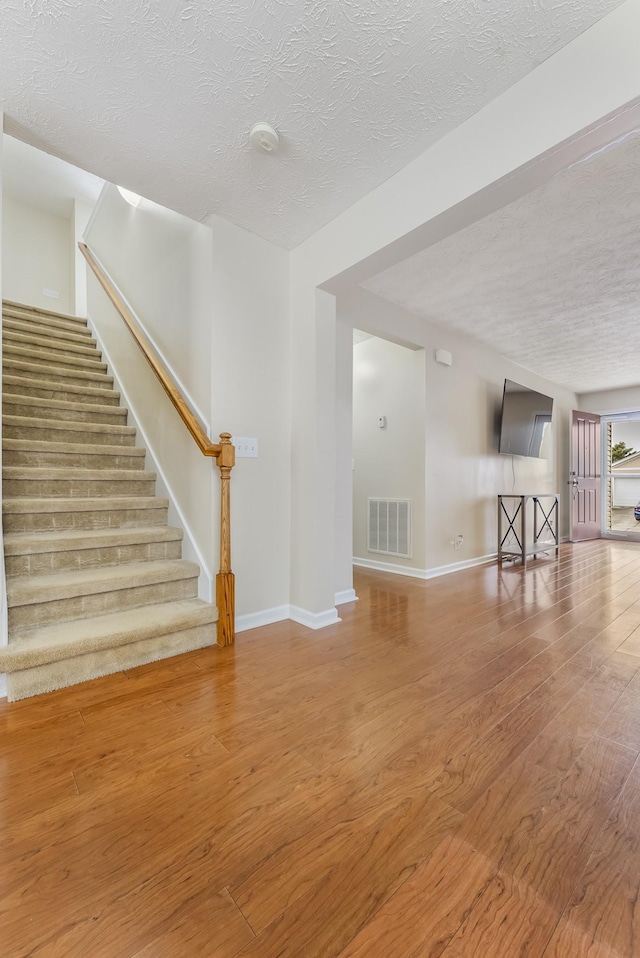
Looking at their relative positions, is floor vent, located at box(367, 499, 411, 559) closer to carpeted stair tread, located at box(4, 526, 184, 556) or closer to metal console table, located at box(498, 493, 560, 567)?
metal console table, located at box(498, 493, 560, 567)

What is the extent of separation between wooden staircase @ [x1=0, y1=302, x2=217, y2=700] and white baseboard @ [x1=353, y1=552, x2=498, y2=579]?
220 cm

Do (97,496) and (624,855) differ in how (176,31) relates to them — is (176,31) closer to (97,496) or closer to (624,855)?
(97,496)

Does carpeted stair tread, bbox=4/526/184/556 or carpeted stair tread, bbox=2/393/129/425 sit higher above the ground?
carpeted stair tread, bbox=2/393/129/425

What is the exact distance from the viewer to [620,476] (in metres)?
7.07

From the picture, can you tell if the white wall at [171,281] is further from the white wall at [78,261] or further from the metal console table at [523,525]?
the metal console table at [523,525]

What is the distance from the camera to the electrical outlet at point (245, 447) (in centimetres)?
238

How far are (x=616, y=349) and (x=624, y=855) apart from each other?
16.9ft

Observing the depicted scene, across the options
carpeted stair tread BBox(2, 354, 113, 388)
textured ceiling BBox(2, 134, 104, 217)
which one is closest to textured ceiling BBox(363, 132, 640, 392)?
carpeted stair tread BBox(2, 354, 113, 388)

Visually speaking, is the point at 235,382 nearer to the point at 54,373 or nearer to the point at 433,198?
the point at 433,198

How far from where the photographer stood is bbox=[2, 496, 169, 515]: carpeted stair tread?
219cm

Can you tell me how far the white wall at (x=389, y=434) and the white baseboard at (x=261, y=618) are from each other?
66.8 inches

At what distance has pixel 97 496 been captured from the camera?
2686 millimetres

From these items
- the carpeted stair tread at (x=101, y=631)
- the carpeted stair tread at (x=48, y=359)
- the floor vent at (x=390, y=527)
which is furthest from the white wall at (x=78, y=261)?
the carpeted stair tread at (x=101, y=631)

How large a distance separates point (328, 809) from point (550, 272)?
348 centimetres
